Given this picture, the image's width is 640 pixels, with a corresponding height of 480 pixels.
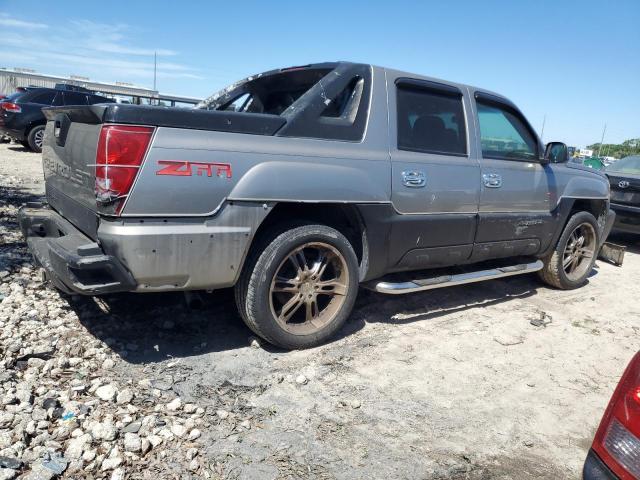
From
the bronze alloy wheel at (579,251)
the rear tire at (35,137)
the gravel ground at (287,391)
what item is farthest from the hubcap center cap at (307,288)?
the rear tire at (35,137)

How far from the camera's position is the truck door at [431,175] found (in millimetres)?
3725

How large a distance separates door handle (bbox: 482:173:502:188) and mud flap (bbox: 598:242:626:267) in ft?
12.3

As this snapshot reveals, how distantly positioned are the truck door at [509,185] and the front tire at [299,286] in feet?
4.81

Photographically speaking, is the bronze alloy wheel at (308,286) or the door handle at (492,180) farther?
the door handle at (492,180)

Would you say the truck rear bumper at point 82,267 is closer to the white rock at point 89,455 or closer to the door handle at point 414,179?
the white rock at point 89,455

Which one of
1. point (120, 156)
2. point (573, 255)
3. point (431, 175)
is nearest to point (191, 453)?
point (120, 156)

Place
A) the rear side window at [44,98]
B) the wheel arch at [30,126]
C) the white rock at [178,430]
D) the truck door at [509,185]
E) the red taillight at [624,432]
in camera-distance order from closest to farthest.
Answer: the red taillight at [624,432] < the white rock at [178,430] < the truck door at [509,185] < the wheel arch at [30,126] < the rear side window at [44,98]

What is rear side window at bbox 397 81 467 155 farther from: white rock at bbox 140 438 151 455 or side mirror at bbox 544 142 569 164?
white rock at bbox 140 438 151 455

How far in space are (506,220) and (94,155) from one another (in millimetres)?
3408

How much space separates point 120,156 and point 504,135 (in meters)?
3.47

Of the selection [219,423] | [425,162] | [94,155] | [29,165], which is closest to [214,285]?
[219,423]

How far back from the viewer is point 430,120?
13.3 ft

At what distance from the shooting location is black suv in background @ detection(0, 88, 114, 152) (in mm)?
12352

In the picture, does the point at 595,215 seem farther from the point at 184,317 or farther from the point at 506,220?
the point at 184,317
